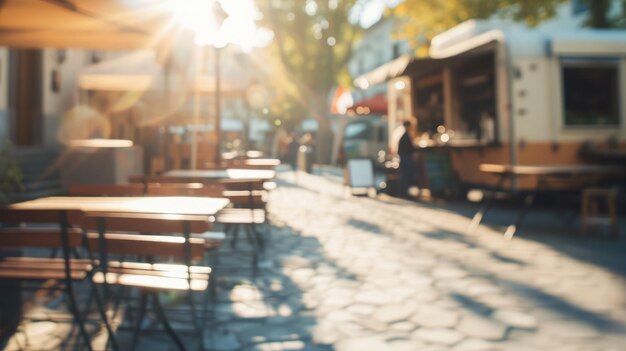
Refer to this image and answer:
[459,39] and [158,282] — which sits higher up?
[459,39]

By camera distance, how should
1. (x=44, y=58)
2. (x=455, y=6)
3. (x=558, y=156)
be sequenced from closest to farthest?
(x=558, y=156), (x=44, y=58), (x=455, y=6)

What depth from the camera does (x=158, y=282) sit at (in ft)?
11.4

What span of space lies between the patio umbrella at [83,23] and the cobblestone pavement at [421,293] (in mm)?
2679

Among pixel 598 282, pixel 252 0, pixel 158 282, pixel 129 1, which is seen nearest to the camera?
pixel 158 282

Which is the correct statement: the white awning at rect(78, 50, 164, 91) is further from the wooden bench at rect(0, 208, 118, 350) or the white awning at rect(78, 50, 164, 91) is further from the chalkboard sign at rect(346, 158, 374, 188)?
the wooden bench at rect(0, 208, 118, 350)

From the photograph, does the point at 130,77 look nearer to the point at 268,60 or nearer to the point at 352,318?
the point at 352,318

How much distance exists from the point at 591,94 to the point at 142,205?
9.45 meters

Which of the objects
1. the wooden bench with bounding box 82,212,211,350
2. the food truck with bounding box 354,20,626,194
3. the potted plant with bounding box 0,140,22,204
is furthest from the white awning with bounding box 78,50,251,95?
the wooden bench with bounding box 82,212,211,350

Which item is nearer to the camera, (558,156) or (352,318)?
(352,318)

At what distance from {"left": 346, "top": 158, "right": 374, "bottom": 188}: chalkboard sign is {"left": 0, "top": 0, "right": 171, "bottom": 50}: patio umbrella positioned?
24.3 ft

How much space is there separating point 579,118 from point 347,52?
1918 centimetres

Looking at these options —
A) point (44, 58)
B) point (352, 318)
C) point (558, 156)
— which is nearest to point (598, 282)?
point (352, 318)

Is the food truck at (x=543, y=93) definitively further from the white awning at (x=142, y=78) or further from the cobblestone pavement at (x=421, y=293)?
the white awning at (x=142, y=78)

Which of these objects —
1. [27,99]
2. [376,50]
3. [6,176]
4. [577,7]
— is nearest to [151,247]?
[6,176]
